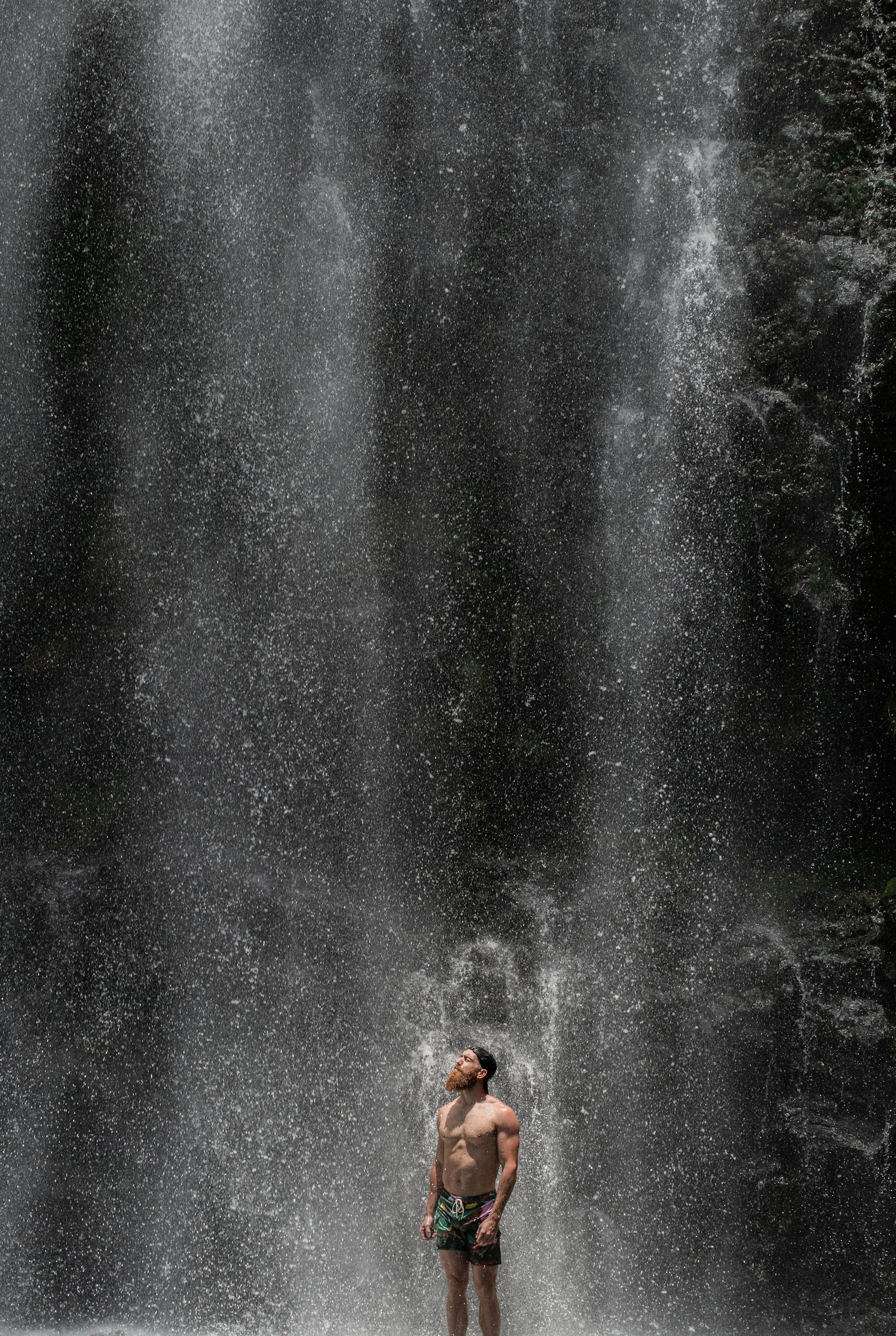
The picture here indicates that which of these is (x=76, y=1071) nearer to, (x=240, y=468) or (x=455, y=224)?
(x=240, y=468)

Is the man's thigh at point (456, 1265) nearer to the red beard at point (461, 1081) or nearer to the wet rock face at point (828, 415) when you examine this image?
the red beard at point (461, 1081)

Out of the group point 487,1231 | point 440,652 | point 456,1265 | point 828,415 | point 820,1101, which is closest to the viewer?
point 487,1231

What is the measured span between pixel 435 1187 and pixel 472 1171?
266 mm

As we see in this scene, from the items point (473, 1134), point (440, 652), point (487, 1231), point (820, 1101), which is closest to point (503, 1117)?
point (473, 1134)

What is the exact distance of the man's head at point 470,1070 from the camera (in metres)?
4.81

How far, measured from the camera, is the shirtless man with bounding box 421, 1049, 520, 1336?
15.8ft

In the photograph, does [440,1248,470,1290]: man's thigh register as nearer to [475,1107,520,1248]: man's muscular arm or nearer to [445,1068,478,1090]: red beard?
[475,1107,520,1248]: man's muscular arm

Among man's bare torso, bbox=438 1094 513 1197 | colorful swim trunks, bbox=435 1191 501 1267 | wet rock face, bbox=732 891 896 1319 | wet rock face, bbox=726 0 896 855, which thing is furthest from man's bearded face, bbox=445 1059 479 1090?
wet rock face, bbox=726 0 896 855

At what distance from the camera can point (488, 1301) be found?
5.02m

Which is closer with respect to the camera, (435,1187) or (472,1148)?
(472,1148)

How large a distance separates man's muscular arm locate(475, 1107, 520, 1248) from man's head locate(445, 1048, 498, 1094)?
0.53 feet

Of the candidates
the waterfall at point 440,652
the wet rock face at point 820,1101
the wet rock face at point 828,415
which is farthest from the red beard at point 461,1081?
the wet rock face at point 828,415

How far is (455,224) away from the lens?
695cm

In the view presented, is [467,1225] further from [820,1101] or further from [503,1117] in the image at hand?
[820,1101]
